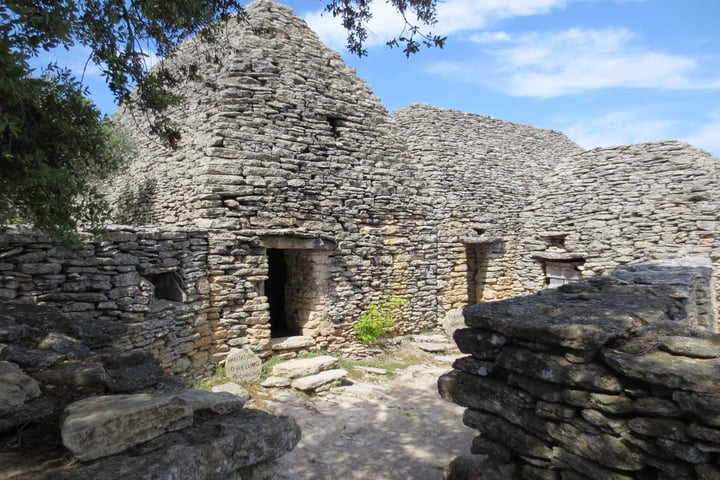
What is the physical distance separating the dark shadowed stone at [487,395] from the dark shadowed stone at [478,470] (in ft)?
1.40

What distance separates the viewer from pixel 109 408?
2137mm

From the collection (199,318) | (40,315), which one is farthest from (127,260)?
(40,315)

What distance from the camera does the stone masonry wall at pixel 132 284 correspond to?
5.29 meters

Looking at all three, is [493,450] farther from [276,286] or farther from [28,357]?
[276,286]

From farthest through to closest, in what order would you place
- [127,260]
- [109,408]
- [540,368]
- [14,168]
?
[127,260] → [540,368] → [14,168] → [109,408]

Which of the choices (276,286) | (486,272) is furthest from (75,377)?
(486,272)

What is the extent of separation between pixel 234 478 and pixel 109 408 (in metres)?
0.72

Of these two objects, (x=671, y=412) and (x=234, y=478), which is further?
(x=671, y=412)

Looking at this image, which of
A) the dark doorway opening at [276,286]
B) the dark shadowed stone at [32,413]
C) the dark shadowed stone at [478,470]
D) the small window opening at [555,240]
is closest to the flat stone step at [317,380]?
the dark doorway opening at [276,286]

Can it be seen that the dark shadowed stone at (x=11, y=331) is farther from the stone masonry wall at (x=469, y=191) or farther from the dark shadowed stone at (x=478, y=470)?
the stone masonry wall at (x=469, y=191)

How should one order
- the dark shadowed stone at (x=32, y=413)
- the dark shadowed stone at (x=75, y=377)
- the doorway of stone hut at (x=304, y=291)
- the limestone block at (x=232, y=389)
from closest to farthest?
the dark shadowed stone at (x=32, y=413)
the dark shadowed stone at (x=75, y=377)
the limestone block at (x=232, y=389)
the doorway of stone hut at (x=304, y=291)

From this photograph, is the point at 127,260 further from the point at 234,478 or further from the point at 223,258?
the point at 234,478

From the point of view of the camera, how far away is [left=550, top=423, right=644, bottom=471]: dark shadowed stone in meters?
2.64

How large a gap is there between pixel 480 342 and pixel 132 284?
5.04 metres
